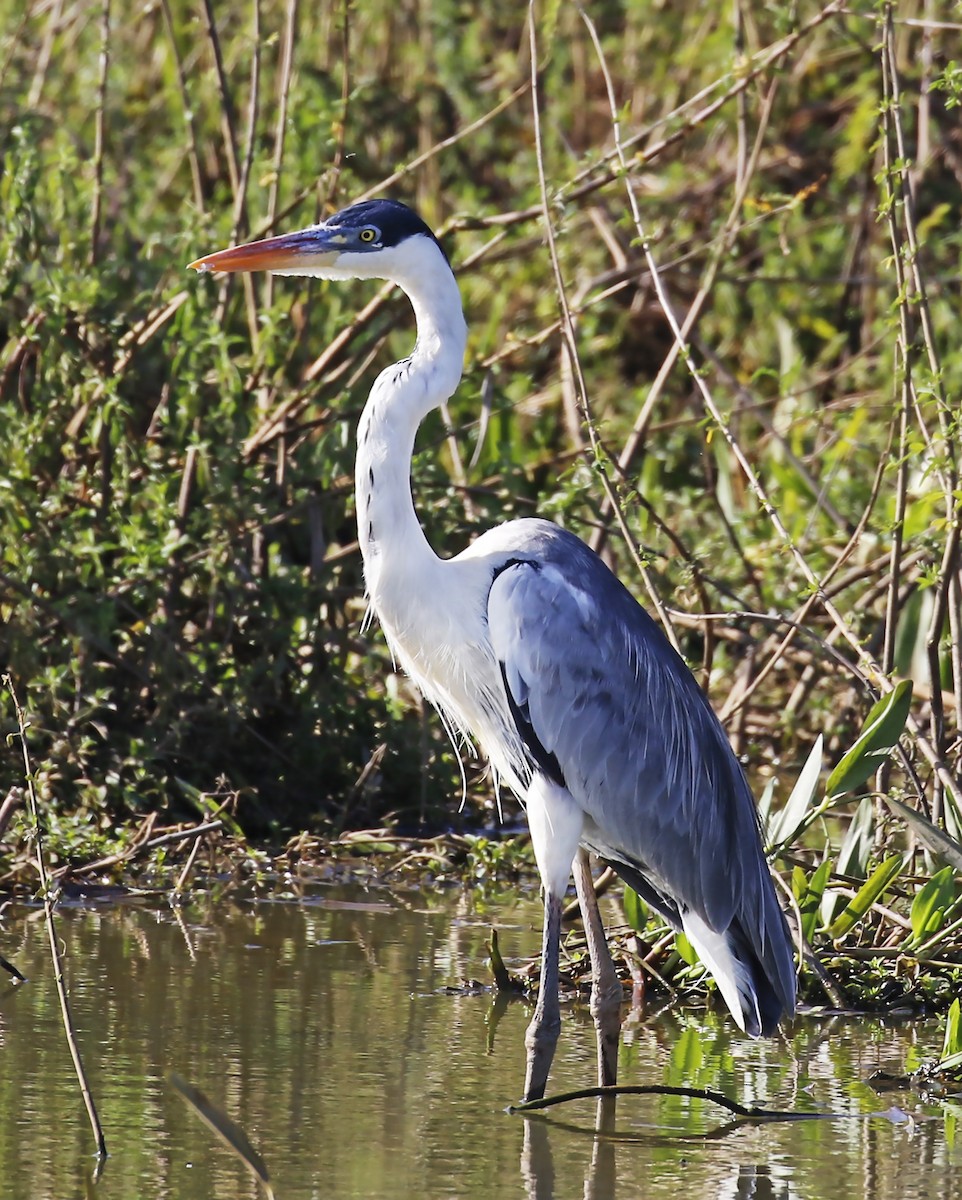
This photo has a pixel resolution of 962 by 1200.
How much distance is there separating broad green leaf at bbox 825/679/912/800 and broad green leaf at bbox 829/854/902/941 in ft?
0.71

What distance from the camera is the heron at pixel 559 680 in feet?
15.0

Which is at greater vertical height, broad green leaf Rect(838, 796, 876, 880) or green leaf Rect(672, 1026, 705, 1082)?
broad green leaf Rect(838, 796, 876, 880)

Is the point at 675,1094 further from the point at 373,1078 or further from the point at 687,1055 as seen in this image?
the point at 373,1078

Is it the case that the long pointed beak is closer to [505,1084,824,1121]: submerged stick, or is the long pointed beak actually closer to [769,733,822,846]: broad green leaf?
[769,733,822,846]: broad green leaf

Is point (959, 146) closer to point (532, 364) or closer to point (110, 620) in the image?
point (532, 364)

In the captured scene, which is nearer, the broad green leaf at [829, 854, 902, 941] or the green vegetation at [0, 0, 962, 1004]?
the broad green leaf at [829, 854, 902, 941]

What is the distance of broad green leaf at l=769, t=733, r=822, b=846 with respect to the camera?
500cm

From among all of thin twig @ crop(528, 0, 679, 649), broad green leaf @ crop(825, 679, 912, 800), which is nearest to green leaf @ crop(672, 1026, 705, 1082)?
broad green leaf @ crop(825, 679, 912, 800)

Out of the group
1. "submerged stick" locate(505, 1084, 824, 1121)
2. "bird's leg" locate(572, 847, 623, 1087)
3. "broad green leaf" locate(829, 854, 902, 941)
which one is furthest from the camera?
"broad green leaf" locate(829, 854, 902, 941)

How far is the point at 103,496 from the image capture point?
633 centimetres

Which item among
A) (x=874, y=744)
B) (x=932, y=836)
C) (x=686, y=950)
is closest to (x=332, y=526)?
(x=686, y=950)

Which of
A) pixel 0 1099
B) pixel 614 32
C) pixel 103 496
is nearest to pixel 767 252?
pixel 614 32

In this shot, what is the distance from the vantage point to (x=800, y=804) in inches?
199

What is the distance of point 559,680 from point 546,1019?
0.83 meters
